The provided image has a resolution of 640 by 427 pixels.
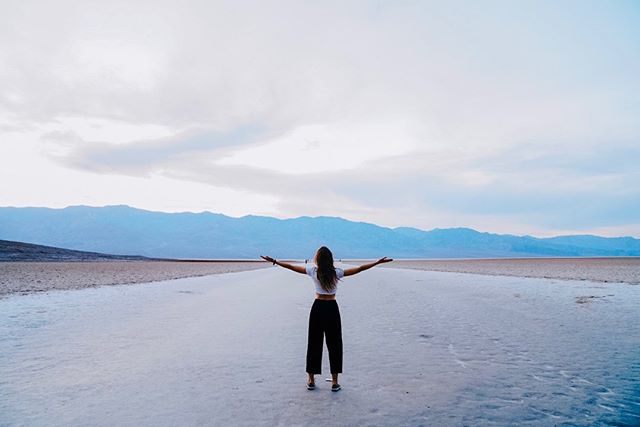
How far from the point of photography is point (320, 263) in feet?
20.4

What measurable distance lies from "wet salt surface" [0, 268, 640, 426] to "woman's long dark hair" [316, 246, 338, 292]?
55.0 inches

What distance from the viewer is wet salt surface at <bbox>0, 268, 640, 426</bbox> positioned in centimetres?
527

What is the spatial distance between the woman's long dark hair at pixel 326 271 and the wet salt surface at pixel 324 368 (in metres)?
1.40

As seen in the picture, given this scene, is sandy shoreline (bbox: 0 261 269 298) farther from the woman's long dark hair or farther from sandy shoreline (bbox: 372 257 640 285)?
sandy shoreline (bbox: 372 257 640 285)

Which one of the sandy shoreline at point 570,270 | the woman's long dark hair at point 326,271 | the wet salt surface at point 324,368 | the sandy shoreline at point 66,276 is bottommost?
the sandy shoreline at point 66,276

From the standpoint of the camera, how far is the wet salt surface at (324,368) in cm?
527

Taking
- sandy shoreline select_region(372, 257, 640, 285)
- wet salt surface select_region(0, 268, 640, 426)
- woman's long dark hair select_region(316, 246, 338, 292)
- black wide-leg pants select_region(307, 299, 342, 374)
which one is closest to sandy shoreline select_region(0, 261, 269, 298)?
wet salt surface select_region(0, 268, 640, 426)

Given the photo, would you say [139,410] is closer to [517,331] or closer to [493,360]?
[493,360]

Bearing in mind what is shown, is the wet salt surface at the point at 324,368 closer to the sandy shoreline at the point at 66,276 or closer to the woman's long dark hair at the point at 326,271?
the woman's long dark hair at the point at 326,271

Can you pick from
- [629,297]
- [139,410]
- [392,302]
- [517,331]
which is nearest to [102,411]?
[139,410]

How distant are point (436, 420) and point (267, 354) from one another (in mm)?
3977

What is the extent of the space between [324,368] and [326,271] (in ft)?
7.21

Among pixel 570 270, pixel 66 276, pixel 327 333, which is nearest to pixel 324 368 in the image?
pixel 327 333

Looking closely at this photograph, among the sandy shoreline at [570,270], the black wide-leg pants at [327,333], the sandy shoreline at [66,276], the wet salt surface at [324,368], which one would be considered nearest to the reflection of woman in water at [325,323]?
the black wide-leg pants at [327,333]
